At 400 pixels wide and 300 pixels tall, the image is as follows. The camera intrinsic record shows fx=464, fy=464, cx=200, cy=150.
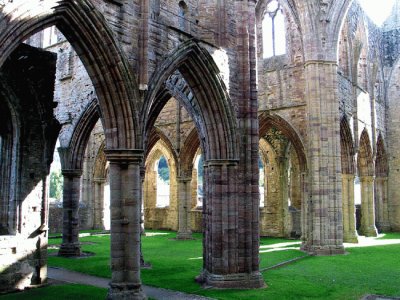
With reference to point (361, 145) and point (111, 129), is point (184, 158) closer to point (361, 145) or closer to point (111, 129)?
point (361, 145)

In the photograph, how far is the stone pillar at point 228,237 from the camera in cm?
941

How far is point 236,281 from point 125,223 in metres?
2.94

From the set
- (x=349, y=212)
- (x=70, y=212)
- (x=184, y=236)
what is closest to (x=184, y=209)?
(x=184, y=236)

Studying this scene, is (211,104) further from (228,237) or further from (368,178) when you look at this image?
(368,178)

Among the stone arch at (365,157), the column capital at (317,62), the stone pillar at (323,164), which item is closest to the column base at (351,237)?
the stone pillar at (323,164)

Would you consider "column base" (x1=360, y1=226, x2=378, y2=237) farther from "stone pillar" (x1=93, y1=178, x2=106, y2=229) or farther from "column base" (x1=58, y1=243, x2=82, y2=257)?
"column base" (x1=58, y1=243, x2=82, y2=257)

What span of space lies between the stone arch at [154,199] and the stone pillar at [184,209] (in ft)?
13.3

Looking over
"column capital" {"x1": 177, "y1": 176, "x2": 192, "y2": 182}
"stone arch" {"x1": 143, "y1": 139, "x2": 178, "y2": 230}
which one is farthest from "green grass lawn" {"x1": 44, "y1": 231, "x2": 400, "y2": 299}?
"stone arch" {"x1": 143, "y1": 139, "x2": 178, "y2": 230}

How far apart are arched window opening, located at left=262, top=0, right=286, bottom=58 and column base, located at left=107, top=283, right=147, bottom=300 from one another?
13.2m

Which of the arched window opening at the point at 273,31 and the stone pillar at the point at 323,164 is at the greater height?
the arched window opening at the point at 273,31

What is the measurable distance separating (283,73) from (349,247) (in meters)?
6.84

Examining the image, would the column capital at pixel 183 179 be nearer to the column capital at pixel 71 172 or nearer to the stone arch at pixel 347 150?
the stone arch at pixel 347 150

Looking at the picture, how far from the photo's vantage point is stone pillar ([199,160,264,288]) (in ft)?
30.9

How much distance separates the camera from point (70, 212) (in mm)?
→ 13711
